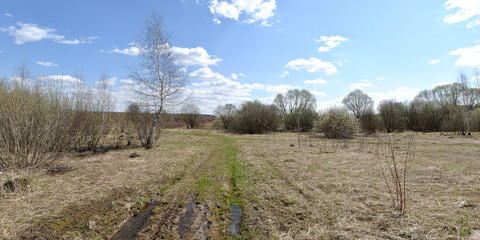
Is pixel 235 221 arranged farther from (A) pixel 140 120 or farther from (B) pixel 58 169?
(A) pixel 140 120

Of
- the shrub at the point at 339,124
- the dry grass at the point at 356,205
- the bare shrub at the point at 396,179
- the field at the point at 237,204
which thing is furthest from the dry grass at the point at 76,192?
the shrub at the point at 339,124

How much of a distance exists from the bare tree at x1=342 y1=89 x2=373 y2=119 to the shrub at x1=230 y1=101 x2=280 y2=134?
17206 mm

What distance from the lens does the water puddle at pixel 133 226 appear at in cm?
343

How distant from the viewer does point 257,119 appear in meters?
33.3

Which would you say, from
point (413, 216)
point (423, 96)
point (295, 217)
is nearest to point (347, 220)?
point (295, 217)

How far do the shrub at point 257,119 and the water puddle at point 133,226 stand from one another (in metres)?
29.2

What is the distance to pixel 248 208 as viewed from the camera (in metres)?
4.53

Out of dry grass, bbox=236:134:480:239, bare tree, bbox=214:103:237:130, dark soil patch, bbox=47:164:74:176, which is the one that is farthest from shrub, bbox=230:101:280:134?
dark soil patch, bbox=47:164:74:176

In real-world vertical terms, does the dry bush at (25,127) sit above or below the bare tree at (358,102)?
below

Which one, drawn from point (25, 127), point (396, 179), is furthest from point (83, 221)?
point (396, 179)

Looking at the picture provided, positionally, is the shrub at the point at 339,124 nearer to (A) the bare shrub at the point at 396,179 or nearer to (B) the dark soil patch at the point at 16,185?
(A) the bare shrub at the point at 396,179

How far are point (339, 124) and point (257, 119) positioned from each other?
12865 mm

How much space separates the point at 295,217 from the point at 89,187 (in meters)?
5.54

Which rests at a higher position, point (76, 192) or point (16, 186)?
point (16, 186)
